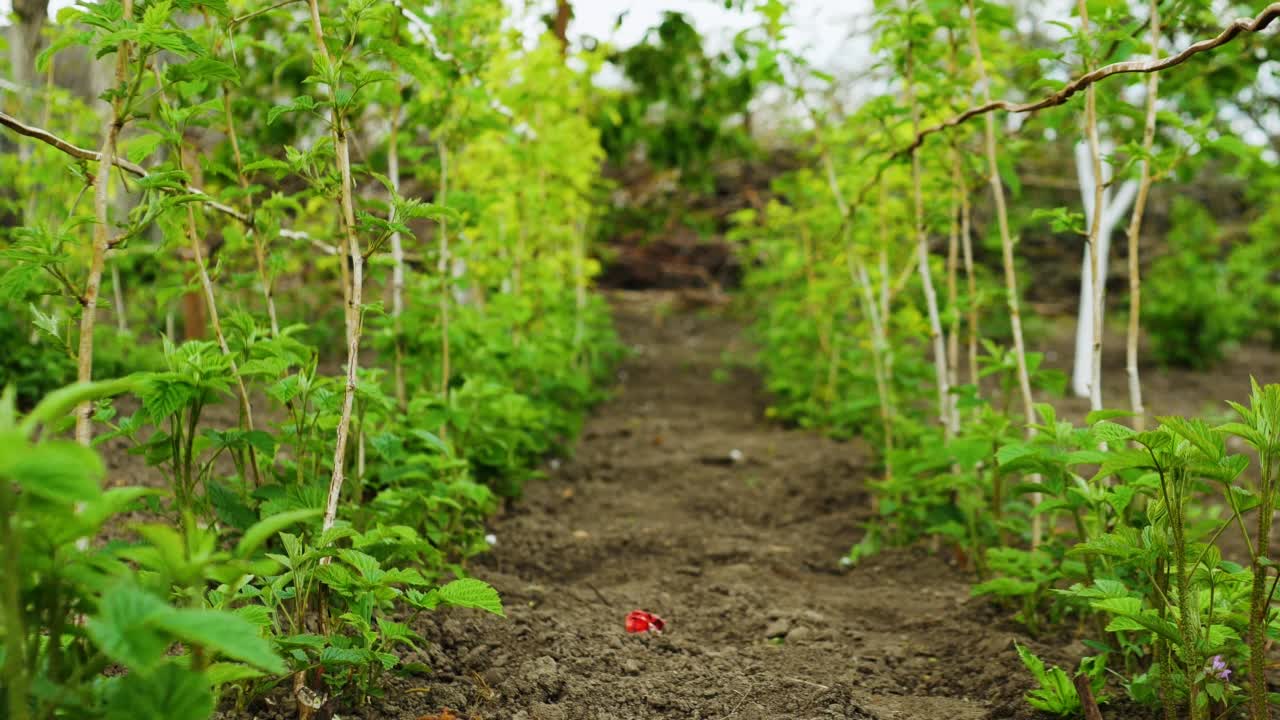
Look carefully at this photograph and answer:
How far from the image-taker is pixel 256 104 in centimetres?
256

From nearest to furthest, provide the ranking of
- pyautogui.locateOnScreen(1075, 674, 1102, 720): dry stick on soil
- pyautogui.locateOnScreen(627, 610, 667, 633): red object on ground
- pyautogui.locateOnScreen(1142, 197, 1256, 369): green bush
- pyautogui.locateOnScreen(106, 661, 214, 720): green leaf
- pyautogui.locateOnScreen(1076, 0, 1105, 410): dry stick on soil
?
pyautogui.locateOnScreen(106, 661, 214, 720): green leaf
pyautogui.locateOnScreen(1075, 674, 1102, 720): dry stick on soil
pyautogui.locateOnScreen(1076, 0, 1105, 410): dry stick on soil
pyautogui.locateOnScreen(627, 610, 667, 633): red object on ground
pyautogui.locateOnScreen(1142, 197, 1256, 369): green bush

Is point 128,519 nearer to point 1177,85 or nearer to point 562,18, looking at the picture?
point 1177,85

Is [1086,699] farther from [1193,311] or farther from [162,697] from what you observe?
[1193,311]

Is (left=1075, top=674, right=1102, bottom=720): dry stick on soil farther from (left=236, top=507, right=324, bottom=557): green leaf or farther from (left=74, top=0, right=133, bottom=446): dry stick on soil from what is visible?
(left=74, top=0, right=133, bottom=446): dry stick on soil

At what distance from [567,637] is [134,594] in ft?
4.73

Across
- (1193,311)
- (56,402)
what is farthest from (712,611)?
(1193,311)

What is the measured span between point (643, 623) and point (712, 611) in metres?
0.33

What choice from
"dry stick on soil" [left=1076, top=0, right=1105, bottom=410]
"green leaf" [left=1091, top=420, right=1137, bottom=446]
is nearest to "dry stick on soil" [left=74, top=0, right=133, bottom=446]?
"green leaf" [left=1091, top=420, right=1137, bottom=446]

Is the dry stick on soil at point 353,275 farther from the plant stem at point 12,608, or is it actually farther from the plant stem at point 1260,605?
the plant stem at point 1260,605

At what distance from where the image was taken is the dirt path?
2031 mm

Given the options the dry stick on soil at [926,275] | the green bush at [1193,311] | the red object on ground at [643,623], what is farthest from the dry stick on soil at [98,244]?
the green bush at [1193,311]

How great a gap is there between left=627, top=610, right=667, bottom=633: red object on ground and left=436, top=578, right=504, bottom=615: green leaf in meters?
0.82

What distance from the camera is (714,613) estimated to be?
8.91 ft

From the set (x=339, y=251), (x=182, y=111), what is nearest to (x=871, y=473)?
(x=339, y=251)
